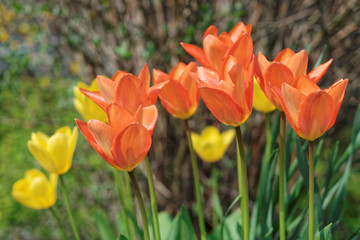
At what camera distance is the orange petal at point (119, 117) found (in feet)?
1.68

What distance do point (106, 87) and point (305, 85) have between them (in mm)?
273

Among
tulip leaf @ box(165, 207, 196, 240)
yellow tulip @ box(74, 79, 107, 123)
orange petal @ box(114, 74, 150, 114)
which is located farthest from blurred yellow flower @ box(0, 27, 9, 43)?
orange petal @ box(114, 74, 150, 114)

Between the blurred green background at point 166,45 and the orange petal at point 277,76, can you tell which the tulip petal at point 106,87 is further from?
the blurred green background at point 166,45

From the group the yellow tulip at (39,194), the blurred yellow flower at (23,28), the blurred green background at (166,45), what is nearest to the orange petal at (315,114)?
the yellow tulip at (39,194)

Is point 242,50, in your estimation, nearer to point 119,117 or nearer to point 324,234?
point 119,117

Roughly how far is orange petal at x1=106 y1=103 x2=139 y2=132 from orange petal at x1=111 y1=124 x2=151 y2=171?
14 millimetres

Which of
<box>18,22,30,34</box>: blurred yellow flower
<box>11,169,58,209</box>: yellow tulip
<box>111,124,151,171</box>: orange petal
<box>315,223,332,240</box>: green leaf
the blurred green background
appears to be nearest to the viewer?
<box>111,124,151,171</box>: orange petal

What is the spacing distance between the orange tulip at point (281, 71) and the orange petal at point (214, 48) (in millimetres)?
78

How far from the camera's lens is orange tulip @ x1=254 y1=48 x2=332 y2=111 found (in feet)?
1.76

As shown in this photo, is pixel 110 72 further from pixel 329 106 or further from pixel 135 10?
pixel 329 106

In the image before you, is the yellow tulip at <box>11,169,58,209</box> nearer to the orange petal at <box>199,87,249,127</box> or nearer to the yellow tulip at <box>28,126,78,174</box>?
the yellow tulip at <box>28,126,78,174</box>

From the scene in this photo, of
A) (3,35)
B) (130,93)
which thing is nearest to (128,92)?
(130,93)

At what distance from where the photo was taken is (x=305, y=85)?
531 millimetres

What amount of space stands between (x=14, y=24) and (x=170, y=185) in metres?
1.15
